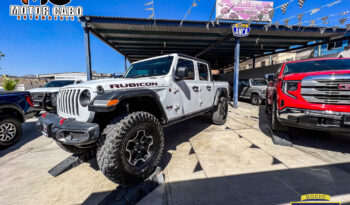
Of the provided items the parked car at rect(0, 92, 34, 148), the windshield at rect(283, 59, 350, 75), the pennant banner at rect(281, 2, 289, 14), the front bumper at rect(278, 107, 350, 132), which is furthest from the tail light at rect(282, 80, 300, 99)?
the parked car at rect(0, 92, 34, 148)

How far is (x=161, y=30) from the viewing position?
7855 millimetres

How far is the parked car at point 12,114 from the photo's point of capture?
9.50ft

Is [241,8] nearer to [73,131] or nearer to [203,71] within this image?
[203,71]

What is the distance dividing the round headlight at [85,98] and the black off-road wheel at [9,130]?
2.86 metres

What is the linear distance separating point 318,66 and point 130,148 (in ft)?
14.1

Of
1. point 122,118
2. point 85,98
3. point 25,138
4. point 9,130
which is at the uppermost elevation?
point 85,98

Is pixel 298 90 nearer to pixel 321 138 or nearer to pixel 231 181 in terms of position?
pixel 321 138

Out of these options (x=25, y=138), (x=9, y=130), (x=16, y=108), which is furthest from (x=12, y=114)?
(x=25, y=138)

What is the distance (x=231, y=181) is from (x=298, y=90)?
2106mm

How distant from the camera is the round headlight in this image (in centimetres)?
158

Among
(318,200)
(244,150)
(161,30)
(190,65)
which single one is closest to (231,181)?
(318,200)

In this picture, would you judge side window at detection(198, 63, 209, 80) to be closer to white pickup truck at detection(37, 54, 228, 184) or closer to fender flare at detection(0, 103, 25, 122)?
white pickup truck at detection(37, 54, 228, 184)

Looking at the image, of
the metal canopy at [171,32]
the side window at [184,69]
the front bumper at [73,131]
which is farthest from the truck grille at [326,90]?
the metal canopy at [171,32]

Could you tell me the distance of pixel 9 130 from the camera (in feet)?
9.75
